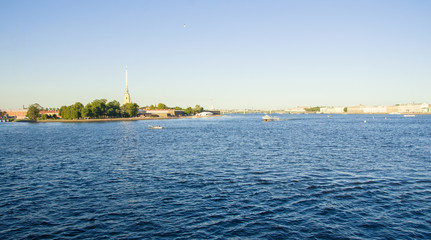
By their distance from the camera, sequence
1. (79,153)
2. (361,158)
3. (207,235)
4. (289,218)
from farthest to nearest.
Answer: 1. (79,153)
2. (361,158)
3. (289,218)
4. (207,235)

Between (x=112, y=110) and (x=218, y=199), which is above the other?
(x=112, y=110)

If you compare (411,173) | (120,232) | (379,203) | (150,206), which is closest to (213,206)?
(150,206)

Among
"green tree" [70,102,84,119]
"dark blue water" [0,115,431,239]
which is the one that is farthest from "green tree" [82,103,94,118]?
"dark blue water" [0,115,431,239]

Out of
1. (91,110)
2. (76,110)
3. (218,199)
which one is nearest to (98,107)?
(91,110)

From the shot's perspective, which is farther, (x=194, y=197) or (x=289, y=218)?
(x=194, y=197)

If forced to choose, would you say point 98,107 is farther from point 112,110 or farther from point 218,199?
point 218,199

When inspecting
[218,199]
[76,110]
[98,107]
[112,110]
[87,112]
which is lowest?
[218,199]

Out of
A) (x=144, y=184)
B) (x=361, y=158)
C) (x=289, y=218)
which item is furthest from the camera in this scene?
(x=361, y=158)

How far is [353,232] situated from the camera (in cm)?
1495

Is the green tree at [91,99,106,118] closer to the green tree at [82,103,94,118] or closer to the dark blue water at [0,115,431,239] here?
the green tree at [82,103,94,118]

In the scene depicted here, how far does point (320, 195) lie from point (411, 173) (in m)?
12.3

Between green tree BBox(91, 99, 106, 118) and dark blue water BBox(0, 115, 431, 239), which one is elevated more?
green tree BBox(91, 99, 106, 118)

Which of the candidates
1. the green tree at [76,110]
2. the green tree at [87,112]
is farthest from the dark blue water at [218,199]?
the green tree at [76,110]

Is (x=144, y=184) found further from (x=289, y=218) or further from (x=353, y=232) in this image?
(x=353, y=232)
